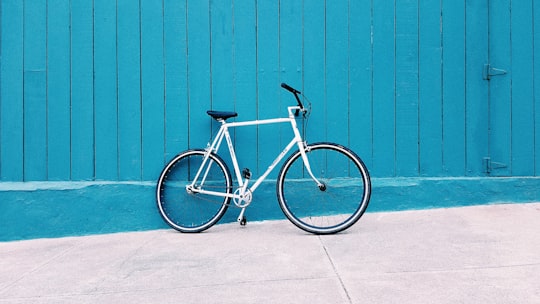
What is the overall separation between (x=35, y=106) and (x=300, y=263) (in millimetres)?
2675

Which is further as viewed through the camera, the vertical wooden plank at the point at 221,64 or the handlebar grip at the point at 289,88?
the vertical wooden plank at the point at 221,64

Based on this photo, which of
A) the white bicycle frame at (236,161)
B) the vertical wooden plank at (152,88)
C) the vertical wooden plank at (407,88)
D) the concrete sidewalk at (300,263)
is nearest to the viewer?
the concrete sidewalk at (300,263)

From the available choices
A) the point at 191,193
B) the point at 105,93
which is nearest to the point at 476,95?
the point at 191,193

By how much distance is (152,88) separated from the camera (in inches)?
173

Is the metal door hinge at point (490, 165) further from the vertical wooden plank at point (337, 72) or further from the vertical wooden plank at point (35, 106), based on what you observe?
the vertical wooden plank at point (35, 106)

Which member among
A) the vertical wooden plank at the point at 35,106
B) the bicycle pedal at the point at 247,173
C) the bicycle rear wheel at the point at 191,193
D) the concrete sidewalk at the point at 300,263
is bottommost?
the concrete sidewalk at the point at 300,263

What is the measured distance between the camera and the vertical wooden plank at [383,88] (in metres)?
4.47

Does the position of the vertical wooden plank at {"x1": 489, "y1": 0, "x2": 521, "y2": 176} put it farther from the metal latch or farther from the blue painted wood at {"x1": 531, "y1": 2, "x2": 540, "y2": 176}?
the blue painted wood at {"x1": 531, "y1": 2, "x2": 540, "y2": 176}

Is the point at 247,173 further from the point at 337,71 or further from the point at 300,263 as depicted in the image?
the point at 337,71

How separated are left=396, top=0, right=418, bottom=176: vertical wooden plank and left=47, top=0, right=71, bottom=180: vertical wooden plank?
2.85 meters

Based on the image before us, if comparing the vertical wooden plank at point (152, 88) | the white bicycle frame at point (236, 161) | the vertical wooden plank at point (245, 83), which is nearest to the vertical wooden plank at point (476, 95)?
the white bicycle frame at point (236, 161)

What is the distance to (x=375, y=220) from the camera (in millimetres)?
4293

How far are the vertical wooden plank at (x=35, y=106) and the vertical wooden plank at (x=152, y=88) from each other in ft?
2.73

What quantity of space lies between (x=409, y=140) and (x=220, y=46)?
1.85m
